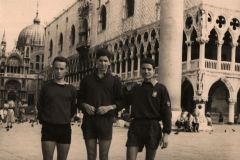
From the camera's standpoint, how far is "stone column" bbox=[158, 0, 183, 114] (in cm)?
1728

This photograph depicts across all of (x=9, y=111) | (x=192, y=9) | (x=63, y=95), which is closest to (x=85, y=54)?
(x=192, y=9)

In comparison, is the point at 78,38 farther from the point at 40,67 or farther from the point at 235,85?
the point at 40,67

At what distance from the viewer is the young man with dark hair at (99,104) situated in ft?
17.7

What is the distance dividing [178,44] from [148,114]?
12275 millimetres

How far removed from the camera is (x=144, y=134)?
5438 mm

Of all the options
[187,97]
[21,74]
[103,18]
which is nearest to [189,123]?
[187,97]

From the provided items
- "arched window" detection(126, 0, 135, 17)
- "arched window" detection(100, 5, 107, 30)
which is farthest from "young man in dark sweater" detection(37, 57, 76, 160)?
"arched window" detection(100, 5, 107, 30)

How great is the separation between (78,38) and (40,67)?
3308 centimetres

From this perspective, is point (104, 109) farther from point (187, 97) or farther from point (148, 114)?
point (187, 97)

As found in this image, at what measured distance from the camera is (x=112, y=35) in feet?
133

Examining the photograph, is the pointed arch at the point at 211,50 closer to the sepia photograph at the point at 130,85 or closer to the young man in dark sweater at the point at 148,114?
the sepia photograph at the point at 130,85

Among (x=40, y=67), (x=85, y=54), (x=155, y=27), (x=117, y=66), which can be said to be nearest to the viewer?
(x=155, y=27)

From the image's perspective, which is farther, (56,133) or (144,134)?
(144,134)

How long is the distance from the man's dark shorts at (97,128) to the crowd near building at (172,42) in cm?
1191
